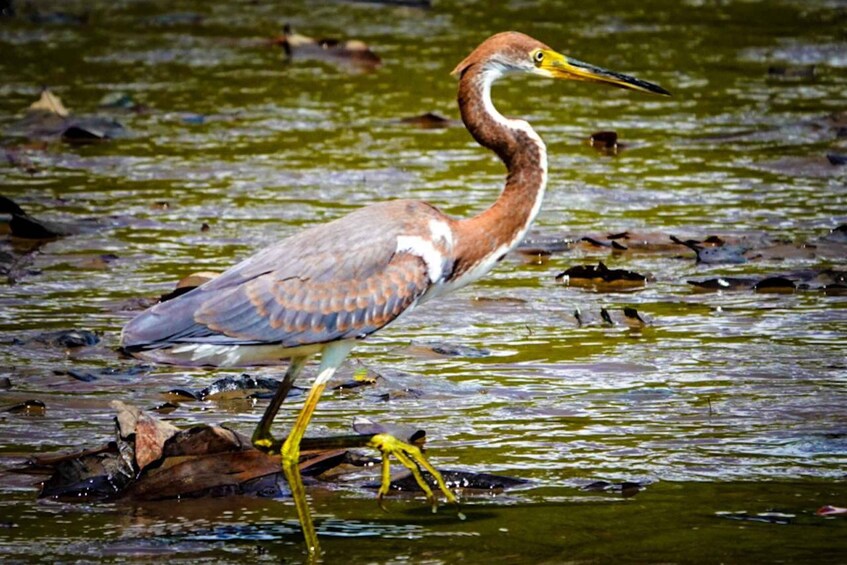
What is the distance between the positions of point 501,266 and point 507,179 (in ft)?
9.49

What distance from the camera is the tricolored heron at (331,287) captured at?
22.9 feet

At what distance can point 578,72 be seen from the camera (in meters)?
7.94

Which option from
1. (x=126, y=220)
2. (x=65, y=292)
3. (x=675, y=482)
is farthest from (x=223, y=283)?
(x=126, y=220)

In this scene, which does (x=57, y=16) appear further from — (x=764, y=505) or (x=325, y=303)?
(x=764, y=505)

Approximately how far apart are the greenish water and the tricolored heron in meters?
0.56

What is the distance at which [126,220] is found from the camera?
11.1 metres

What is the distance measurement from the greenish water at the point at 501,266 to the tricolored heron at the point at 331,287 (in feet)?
1.83

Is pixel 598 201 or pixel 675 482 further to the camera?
pixel 598 201

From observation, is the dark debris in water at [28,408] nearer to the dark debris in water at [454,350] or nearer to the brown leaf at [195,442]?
the brown leaf at [195,442]

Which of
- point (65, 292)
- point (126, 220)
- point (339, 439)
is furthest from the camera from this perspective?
point (126, 220)

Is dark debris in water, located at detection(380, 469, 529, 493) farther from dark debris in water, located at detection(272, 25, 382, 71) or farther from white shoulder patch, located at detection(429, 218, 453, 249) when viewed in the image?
dark debris in water, located at detection(272, 25, 382, 71)

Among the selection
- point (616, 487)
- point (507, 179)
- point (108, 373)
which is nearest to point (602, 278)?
point (507, 179)

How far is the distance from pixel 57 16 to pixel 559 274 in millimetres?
9709

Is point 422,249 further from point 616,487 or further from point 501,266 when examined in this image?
point 501,266
